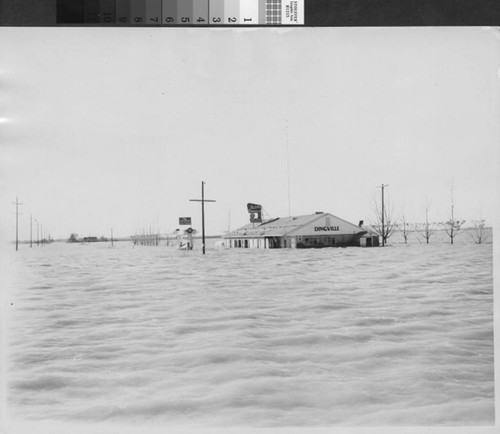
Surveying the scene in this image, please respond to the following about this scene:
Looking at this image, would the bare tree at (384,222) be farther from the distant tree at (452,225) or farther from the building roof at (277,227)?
the distant tree at (452,225)

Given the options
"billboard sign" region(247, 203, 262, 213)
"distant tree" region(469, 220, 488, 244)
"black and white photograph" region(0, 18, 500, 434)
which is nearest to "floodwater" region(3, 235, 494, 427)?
"black and white photograph" region(0, 18, 500, 434)

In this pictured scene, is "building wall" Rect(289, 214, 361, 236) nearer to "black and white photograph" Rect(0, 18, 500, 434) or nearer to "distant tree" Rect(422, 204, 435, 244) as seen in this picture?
"black and white photograph" Rect(0, 18, 500, 434)

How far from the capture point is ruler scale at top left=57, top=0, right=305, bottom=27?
2.63 meters

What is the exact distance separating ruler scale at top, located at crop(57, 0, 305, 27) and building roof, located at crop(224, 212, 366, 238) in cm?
Answer: 109

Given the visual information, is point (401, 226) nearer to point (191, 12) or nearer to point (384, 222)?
point (384, 222)

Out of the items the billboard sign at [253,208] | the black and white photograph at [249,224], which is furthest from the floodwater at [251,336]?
the billboard sign at [253,208]

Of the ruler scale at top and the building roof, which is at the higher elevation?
the ruler scale at top

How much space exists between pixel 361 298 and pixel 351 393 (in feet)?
1.67

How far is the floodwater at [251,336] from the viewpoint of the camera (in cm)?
248

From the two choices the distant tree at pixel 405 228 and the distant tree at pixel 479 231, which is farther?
the distant tree at pixel 405 228

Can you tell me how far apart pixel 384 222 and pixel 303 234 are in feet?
1.61

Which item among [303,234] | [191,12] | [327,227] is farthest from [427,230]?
[191,12]

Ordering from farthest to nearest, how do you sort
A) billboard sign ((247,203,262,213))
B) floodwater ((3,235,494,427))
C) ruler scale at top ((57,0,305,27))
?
billboard sign ((247,203,262,213)) < ruler scale at top ((57,0,305,27)) < floodwater ((3,235,494,427))

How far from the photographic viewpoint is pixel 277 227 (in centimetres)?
276
